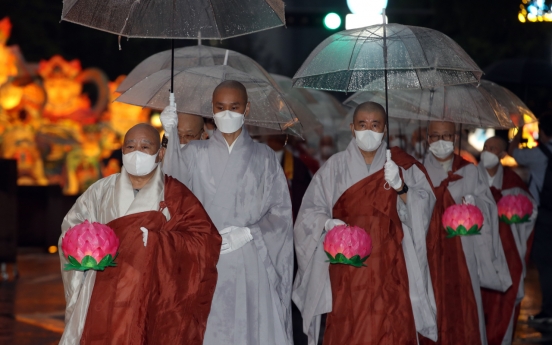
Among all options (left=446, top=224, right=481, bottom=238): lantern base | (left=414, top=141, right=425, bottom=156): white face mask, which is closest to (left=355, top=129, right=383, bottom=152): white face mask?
(left=446, top=224, right=481, bottom=238): lantern base

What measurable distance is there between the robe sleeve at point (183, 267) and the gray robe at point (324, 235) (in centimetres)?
112

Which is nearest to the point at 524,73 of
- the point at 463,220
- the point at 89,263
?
the point at 463,220

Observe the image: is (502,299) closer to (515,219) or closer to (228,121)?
(515,219)

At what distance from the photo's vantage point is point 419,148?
9719mm

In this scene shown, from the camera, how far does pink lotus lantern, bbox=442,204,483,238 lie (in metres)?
6.38

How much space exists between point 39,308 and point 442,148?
14.7 feet

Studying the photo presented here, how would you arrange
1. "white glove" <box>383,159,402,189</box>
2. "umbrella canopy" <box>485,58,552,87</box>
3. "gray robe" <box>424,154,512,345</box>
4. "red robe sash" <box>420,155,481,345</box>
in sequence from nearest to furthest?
"white glove" <box>383,159,402,189</box>, "red robe sash" <box>420,155,481,345</box>, "gray robe" <box>424,154,512,345</box>, "umbrella canopy" <box>485,58,552,87</box>

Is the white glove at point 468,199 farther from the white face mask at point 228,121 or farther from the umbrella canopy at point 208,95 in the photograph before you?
the white face mask at point 228,121

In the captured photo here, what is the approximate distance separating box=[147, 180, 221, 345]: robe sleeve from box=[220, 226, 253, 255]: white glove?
295 millimetres

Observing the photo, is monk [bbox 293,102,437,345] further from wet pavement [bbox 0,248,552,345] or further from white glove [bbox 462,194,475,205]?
wet pavement [bbox 0,248,552,345]

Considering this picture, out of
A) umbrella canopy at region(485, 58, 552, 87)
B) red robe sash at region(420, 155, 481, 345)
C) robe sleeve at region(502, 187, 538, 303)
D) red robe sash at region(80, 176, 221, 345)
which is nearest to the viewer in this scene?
red robe sash at region(80, 176, 221, 345)

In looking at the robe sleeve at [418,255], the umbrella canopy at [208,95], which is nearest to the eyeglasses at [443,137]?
the robe sleeve at [418,255]

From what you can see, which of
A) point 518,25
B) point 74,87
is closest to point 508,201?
point 518,25

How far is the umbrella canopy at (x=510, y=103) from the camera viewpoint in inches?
305
